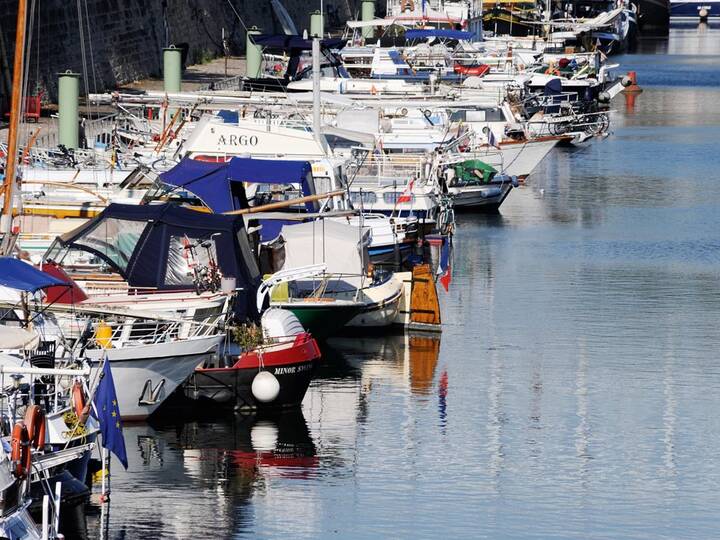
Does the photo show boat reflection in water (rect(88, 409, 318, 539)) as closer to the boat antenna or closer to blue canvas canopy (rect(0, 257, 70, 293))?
blue canvas canopy (rect(0, 257, 70, 293))

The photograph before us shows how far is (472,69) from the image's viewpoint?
199 feet

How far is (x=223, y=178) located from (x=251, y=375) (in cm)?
651

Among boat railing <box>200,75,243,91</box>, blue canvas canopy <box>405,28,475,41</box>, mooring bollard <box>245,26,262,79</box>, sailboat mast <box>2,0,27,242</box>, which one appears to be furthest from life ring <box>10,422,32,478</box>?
blue canvas canopy <box>405,28,475,41</box>

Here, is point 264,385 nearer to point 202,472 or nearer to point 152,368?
point 152,368

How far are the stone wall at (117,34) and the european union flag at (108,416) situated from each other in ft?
76.2

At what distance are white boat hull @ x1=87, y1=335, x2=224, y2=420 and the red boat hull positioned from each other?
0.83 m

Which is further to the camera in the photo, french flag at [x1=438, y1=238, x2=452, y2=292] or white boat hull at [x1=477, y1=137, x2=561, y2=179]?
white boat hull at [x1=477, y1=137, x2=561, y2=179]

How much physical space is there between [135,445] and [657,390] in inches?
332

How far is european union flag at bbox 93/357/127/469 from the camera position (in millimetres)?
17953

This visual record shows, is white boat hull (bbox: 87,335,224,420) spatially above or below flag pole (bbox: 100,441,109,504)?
above

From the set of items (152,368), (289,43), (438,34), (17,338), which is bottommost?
(152,368)

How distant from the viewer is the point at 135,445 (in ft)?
70.2

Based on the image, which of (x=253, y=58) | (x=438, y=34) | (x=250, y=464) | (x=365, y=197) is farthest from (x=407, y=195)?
(x=438, y=34)

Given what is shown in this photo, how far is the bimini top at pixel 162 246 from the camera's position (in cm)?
2386
